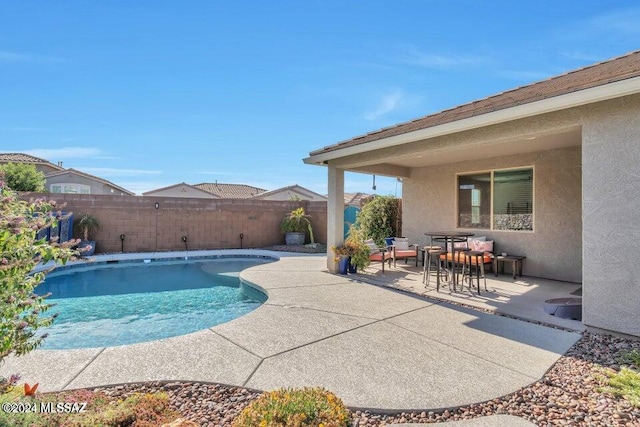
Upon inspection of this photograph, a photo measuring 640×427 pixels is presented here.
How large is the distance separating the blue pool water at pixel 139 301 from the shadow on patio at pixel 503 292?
11.6 ft

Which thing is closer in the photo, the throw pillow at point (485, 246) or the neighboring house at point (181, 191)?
the throw pillow at point (485, 246)

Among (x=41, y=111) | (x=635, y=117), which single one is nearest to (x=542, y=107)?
(x=635, y=117)

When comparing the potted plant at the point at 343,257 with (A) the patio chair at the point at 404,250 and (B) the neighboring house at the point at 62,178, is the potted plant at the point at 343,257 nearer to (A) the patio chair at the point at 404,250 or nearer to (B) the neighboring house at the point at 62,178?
(A) the patio chair at the point at 404,250

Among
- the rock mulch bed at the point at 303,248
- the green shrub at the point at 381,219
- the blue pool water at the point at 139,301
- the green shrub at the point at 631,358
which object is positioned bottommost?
the blue pool water at the point at 139,301

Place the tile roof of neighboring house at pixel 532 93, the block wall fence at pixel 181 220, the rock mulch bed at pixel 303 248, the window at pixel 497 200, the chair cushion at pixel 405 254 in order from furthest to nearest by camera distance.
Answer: the rock mulch bed at pixel 303 248
the block wall fence at pixel 181 220
the chair cushion at pixel 405 254
the window at pixel 497 200
the tile roof of neighboring house at pixel 532 93

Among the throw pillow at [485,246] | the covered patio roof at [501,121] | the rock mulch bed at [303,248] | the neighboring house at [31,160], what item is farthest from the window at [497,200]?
the neighboring house at [31,160]

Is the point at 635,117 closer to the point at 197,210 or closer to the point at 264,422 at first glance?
the point at 264,422

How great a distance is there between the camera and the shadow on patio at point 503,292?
5.74m

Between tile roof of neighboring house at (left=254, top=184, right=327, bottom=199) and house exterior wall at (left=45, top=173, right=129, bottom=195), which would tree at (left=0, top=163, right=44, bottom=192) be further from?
tile roof of neighboring house at (left=254, top=184, right=327, bottom=199)

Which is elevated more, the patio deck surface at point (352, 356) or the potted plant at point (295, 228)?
the potted plant at point (295, 228)

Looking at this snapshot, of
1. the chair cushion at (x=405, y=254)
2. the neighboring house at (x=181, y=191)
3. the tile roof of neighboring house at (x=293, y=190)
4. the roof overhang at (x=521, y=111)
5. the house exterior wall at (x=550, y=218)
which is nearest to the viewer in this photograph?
the roof overhang at (x=521, y=111)

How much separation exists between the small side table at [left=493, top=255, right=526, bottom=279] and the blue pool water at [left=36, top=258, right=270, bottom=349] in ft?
21.5

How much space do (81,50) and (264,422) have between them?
12069 mm

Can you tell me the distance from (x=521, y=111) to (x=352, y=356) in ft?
14.8
